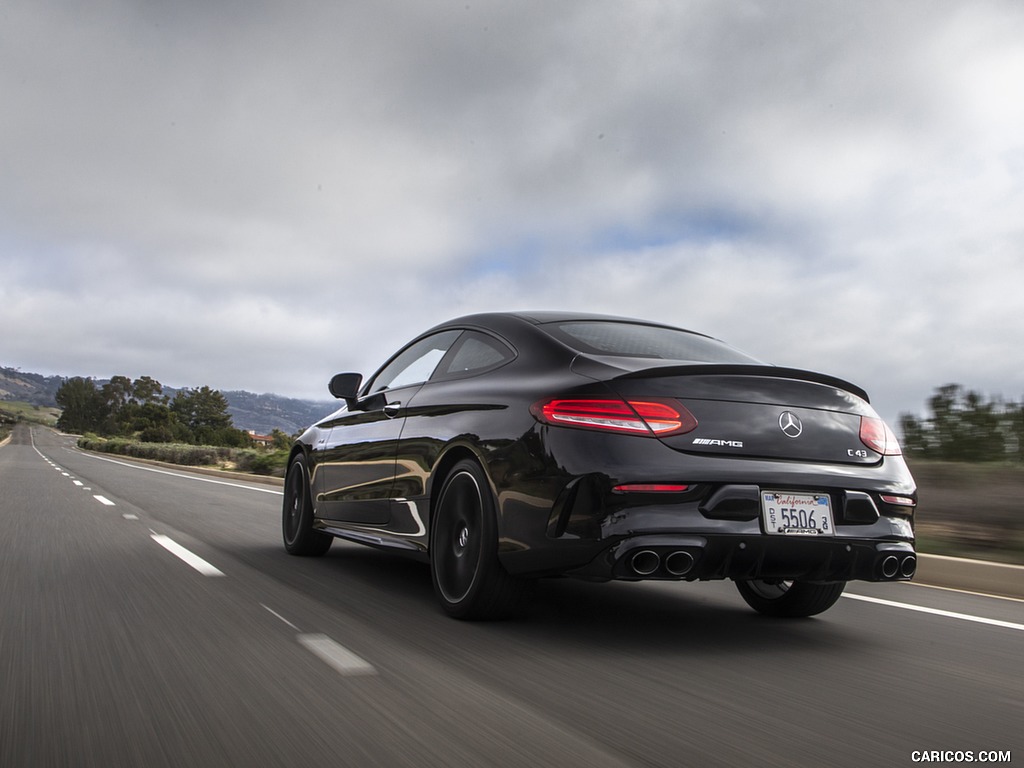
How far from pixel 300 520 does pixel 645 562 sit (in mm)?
4165

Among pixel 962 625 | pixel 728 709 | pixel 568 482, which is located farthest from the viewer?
pixel 962 625

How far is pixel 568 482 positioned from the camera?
13.1ft

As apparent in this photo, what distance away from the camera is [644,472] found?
3.90m

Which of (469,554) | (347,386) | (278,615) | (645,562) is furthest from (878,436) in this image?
(347,386)

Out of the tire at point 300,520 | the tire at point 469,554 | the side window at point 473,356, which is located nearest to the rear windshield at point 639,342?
the side window at point 473,356

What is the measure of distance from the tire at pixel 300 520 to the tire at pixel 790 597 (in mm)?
3231

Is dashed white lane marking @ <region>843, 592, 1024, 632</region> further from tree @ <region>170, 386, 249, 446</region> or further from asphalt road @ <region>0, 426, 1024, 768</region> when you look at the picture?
tree @ <region>170, 386, 249, 446</region>

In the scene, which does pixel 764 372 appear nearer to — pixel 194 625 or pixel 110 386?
pixel 194 625

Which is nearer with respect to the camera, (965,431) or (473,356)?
(473,356)

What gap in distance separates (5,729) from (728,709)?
2246mm

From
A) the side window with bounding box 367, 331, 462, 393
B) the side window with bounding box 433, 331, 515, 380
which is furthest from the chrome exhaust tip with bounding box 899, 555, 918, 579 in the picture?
the side window with bounding box 367, 331, 462, 393

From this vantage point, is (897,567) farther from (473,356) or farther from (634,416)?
(473,356)

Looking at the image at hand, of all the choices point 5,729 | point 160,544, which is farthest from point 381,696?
point 160,544

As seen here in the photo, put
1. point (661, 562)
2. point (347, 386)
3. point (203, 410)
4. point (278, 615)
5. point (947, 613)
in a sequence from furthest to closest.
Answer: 1. point (203, 410)
2. point (347, 386)
3. point (947, 613)
4. point (278, 615)
5. point (661, 562)
